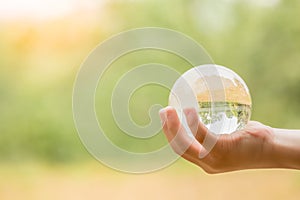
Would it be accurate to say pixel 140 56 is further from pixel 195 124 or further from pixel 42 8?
pixel 195 124

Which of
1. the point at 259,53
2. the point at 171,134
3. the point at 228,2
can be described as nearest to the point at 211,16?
the point at 228,2

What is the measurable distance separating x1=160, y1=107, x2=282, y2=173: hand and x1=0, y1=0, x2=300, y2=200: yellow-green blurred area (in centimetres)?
170

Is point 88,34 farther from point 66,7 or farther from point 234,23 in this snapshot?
point 234,23

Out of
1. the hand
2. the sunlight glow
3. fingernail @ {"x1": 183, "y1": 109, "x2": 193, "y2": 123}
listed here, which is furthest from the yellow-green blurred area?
fingernail @ {"x1": 183, "y1": 109, "x2": 193, "y2": 123}

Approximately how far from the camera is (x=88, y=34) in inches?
113

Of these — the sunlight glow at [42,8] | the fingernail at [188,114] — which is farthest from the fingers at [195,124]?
the sunlight glow at [42,8]

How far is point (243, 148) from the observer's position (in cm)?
103

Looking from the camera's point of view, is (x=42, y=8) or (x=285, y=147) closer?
(x=285, y=147)

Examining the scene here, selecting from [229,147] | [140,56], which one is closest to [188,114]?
[229,147]

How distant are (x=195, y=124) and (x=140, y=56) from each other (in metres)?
1.91

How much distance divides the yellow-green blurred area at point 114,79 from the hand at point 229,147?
1699 mm

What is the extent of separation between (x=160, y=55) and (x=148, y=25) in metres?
0.16

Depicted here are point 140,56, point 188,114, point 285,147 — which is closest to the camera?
point 188,114

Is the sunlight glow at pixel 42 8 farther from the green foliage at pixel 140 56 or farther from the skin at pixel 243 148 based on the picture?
the skin at pixel 243 148
